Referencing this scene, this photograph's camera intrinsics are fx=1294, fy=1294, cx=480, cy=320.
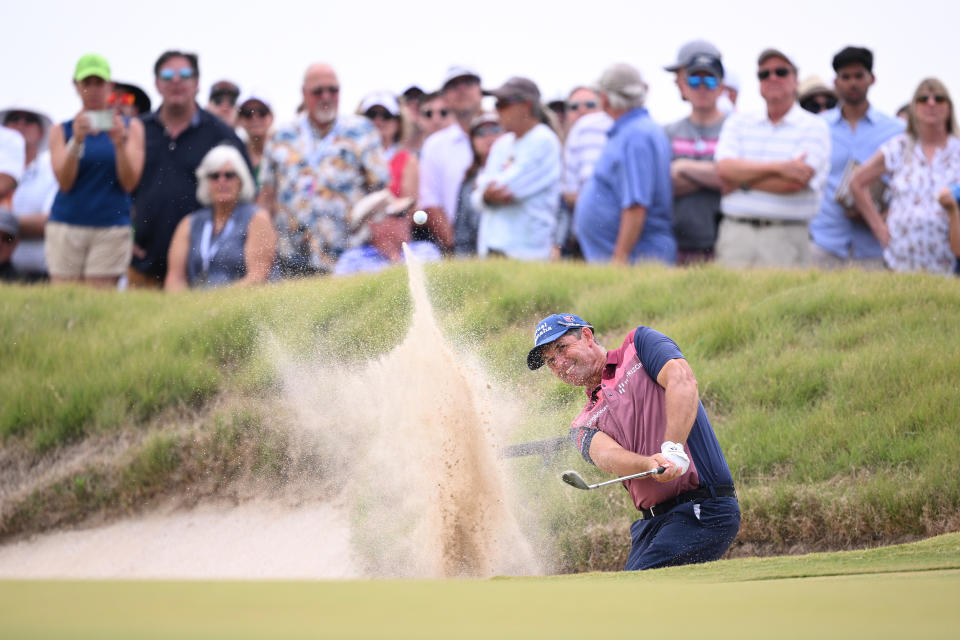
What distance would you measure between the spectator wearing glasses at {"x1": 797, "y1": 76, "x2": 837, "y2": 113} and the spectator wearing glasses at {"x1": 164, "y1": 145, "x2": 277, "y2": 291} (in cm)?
536

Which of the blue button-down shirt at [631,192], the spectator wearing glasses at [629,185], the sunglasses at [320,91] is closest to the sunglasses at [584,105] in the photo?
the spectator wearing glasses at [629,185]

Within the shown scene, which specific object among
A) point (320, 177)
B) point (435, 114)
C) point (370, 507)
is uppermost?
point (435, 114)

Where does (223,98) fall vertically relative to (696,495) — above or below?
above

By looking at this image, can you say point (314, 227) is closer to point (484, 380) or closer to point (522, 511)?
point (484, 380)

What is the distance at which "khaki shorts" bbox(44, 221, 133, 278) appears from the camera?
1160cm

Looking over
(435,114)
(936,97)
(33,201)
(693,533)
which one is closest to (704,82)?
(936,97)

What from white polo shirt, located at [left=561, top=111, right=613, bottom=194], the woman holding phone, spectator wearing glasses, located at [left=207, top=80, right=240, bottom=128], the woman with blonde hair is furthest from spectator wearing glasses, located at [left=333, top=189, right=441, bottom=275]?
the woman with blonde hair

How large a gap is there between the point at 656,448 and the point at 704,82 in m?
5.59

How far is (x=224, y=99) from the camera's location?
13.6 metres

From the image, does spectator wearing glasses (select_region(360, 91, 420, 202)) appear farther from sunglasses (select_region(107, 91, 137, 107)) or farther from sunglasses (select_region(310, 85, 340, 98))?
sunglasses (select_region(107, 91, 137, 107))

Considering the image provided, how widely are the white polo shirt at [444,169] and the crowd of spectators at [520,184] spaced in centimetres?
2

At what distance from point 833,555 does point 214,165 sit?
6.74 meters

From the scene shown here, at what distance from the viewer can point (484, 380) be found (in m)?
9.00

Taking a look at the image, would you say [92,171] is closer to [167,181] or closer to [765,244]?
[167,181]
